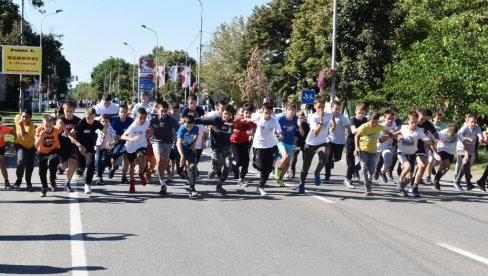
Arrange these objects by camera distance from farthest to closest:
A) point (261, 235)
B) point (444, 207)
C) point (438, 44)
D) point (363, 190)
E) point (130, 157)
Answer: point (438, 44), point (363, 190), point (130, 157), point (444, 207), point (261, 235)

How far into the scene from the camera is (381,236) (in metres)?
8.12

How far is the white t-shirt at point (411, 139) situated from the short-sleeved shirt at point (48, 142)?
6543 mm

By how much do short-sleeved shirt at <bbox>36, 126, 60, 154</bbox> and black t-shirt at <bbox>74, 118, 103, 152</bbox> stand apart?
0.53 metres

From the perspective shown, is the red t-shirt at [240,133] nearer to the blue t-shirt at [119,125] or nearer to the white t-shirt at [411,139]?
the blue t-shirt at [119,125]

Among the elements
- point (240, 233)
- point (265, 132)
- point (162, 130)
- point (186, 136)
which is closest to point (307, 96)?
point (265, 132)

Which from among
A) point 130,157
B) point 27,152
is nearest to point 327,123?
point 130,157

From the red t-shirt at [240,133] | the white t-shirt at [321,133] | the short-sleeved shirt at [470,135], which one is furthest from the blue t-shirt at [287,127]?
the short-sleeved shirt at [470,135]

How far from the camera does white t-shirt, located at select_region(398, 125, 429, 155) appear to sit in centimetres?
1219

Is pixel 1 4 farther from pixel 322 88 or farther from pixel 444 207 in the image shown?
pixel 444 207

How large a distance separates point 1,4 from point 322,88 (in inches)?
600

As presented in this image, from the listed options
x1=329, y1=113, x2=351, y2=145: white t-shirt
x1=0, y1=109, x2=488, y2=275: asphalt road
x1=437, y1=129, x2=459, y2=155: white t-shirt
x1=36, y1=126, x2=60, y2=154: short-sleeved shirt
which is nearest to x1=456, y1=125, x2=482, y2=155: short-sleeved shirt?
x1=437, y1=129, x2=459, y2=155: white t-shirt

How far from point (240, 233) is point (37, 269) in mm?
2814

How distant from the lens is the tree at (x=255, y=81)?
200 feet

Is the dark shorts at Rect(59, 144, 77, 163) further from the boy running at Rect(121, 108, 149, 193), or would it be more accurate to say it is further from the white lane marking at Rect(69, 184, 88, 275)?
the white lane marking at Rect(69, 184, 88, 275)
